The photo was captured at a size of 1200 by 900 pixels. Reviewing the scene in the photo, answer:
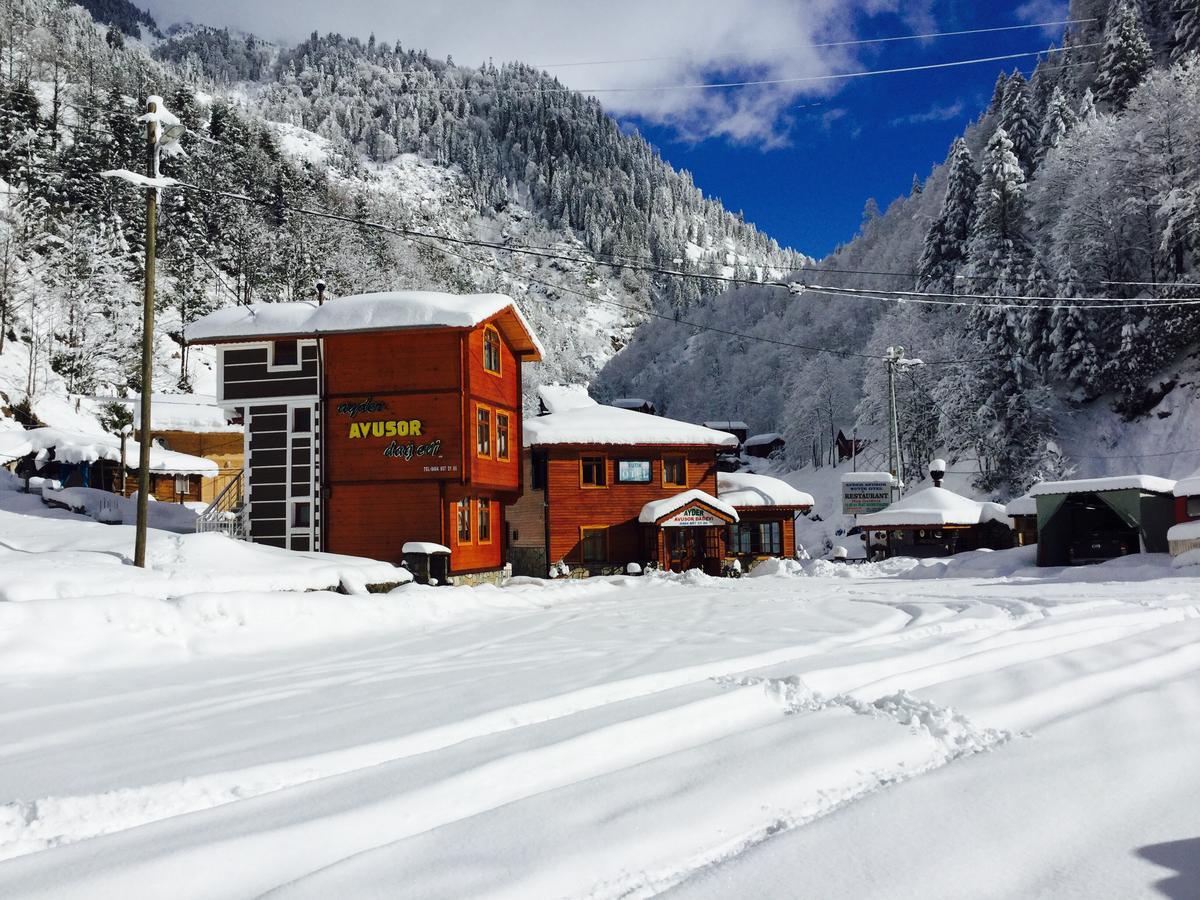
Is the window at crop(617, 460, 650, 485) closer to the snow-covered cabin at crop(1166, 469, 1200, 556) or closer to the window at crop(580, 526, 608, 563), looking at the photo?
the window at crop(580, 526, 608, 563)

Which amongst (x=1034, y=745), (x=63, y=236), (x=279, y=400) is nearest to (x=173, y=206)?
(x=63, y=236)

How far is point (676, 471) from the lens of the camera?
34.1m

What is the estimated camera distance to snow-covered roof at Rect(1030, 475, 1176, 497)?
920 inches

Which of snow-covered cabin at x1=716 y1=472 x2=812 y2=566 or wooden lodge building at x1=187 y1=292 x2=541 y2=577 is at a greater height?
wooden lodge building at x1=187 y1=292 x2=541 y2=577

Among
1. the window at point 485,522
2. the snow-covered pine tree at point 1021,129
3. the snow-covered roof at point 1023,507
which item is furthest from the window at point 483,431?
the snow-covered pine tree at point 1021,129

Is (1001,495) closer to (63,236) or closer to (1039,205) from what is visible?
(1039,205)

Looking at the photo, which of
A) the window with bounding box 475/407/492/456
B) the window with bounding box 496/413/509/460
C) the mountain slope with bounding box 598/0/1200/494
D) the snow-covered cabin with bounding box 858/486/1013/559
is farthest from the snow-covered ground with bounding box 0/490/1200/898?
the mountain slope with bounding box 598/0/1200/494

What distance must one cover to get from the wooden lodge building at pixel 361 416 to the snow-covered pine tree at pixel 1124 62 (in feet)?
184

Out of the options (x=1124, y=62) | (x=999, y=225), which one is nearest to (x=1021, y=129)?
(x=1124, y=62)

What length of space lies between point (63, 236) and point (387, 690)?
6989 cm

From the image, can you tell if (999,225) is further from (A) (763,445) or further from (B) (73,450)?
(B) (73,450)

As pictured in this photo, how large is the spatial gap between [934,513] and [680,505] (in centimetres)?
1124

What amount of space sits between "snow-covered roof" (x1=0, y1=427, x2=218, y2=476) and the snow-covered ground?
25.9m

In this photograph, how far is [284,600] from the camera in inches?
489
